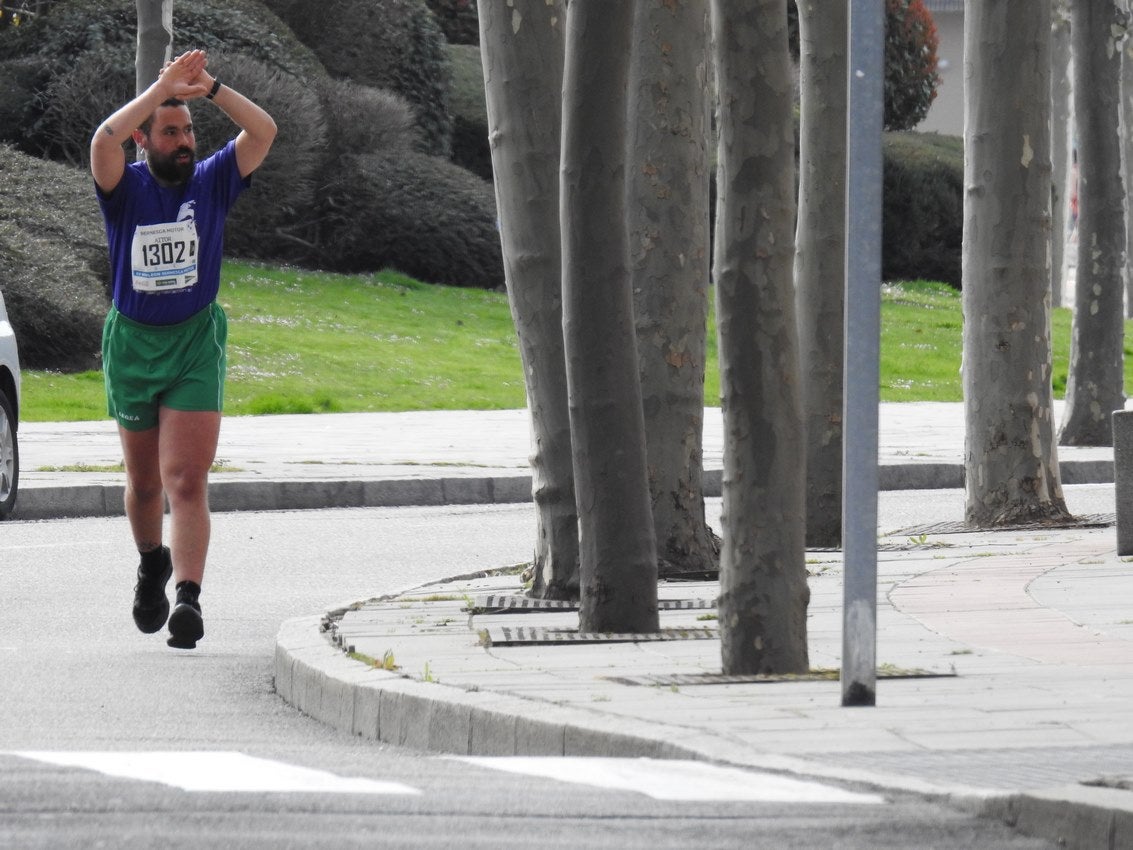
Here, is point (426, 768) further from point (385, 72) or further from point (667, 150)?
point (385, 72)

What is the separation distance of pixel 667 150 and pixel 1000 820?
231 inches

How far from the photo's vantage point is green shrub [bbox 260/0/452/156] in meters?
37.6

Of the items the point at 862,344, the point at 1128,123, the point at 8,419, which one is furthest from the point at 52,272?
the point at 1128,123

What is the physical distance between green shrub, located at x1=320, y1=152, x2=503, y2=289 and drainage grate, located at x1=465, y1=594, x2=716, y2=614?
958 inches

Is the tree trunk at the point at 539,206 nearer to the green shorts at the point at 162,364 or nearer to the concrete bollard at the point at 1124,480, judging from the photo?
the green shorts at the point at 162,364

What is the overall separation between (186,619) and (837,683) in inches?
97.0

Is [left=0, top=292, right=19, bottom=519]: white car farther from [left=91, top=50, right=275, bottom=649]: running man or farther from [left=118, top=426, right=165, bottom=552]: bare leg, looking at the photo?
[left=91, top=50, right=275, bottom=649]: running man

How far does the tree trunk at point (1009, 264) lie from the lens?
13.1 metres

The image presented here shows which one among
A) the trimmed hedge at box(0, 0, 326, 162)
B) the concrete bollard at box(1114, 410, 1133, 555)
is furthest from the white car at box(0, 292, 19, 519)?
the trimmed hedge at box(0, 0, 326, 162)

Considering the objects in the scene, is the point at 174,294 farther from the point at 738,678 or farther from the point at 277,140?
the point at 277,140

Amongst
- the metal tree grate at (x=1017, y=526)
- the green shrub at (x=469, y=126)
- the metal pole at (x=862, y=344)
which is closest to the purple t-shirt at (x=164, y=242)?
the metal pole at (x=862, y=344)

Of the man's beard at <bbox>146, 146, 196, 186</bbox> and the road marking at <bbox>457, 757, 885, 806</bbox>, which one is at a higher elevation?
the man's beard at <bbox>146, 146, 196, 186</bbox>

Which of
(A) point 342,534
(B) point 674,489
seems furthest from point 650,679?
(A) point 342,534

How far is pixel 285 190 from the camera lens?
3281 centimetres
